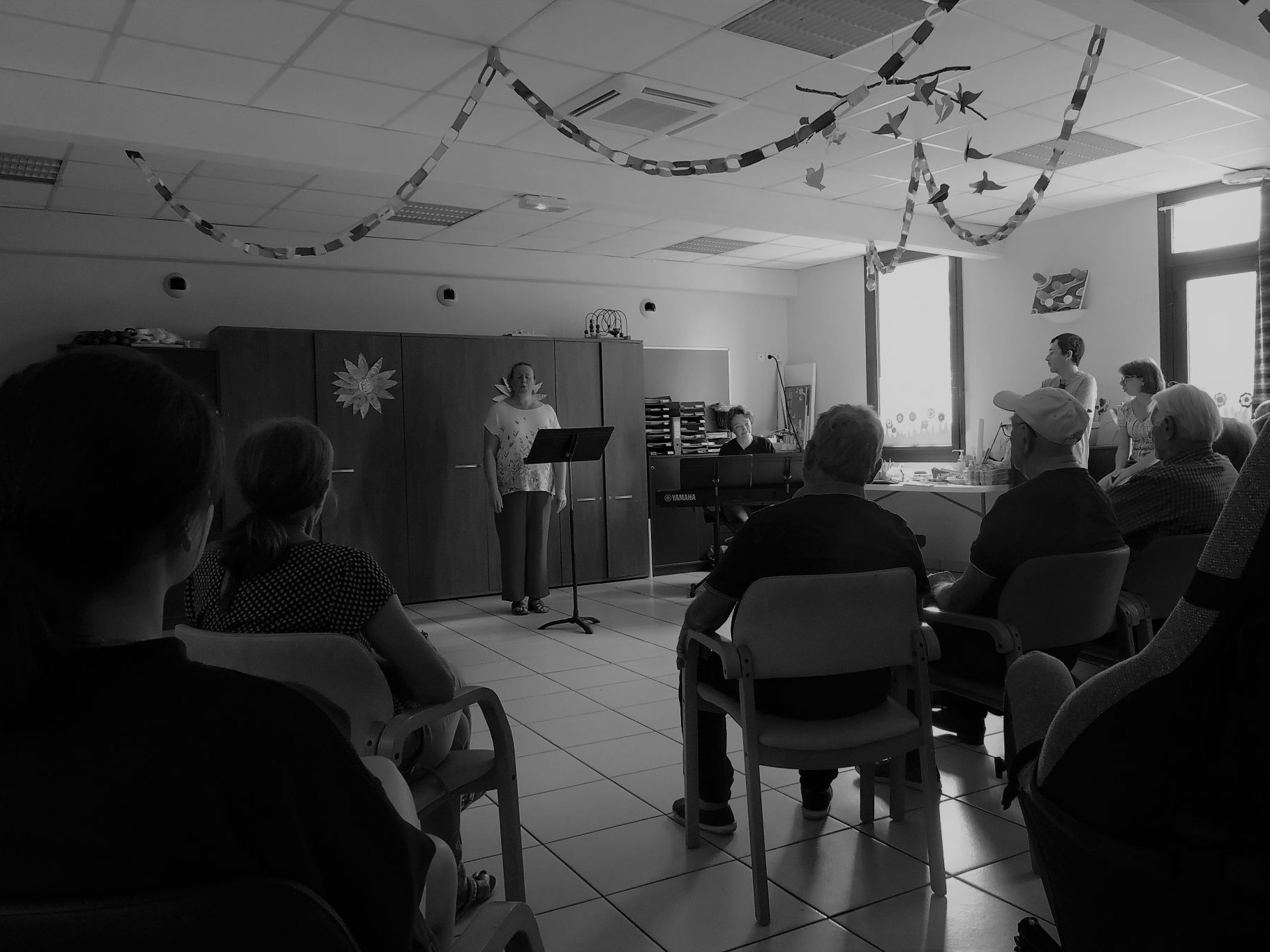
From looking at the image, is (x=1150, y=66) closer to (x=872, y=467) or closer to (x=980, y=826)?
(x=872, y=467)

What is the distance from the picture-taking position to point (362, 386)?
7270 millimetres

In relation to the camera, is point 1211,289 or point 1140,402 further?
point 1211,289

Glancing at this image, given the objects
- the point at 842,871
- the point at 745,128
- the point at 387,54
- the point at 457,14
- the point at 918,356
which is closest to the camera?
the point at 842,871

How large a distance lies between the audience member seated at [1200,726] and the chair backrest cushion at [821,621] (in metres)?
1.07

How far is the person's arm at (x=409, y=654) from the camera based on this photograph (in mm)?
2010

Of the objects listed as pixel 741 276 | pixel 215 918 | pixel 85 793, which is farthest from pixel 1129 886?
pixel 741 276

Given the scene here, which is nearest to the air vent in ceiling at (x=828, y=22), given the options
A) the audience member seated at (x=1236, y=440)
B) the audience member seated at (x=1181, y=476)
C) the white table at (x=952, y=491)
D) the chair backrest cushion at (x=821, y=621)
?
the audience member seated at (x=1181, y=476)

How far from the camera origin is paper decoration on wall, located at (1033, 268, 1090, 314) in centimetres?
766

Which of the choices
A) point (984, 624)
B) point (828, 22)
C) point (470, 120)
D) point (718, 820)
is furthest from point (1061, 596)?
point (470, 120)

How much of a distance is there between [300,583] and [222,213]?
230 inches

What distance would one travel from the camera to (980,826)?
2.83m

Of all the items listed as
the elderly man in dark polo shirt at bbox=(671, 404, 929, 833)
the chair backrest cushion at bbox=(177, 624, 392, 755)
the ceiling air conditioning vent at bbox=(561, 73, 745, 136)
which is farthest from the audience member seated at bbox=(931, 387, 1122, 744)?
the ceiling air conditioning vent at bbox=(561, 73, 745, 136)

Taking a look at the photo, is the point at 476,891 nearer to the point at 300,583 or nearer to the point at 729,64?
the point at 300,583

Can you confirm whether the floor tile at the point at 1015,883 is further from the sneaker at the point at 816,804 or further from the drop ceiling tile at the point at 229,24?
the drop ceiling tile at the point at 229,24
